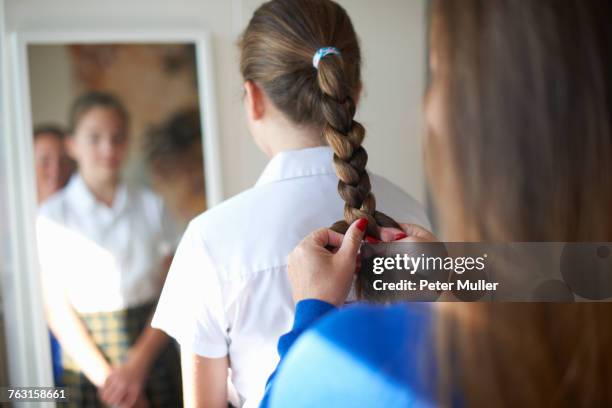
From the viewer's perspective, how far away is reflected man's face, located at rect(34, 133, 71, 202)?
1.33 meters

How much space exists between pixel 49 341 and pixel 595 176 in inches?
48.7

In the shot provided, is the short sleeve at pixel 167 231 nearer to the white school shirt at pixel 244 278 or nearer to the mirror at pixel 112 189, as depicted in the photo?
the mirror at pixel 112 189

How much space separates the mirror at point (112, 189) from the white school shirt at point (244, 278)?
61 centimetres

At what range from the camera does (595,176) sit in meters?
0.44

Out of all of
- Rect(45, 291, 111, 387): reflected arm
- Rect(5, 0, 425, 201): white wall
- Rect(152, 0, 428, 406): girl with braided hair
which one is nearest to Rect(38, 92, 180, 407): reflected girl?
Rect(45, 291, 111, 387): reflected arm

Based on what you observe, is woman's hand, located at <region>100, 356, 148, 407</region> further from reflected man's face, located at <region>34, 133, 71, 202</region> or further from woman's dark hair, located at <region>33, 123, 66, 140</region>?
woman's dark hair, located at <region>33, 123, 66, 140</region>

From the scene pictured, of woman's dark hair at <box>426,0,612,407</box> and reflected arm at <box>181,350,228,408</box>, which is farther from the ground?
woman's dark hair at <box>426,0,612,407</box>

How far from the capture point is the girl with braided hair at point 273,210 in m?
0.78

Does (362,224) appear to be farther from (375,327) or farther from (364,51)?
(364,51)

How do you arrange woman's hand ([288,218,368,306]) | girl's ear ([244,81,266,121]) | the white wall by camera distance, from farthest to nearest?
the white wall → girl's ear ([244,81,266,121]) → woman's hand ([288,218,368,306])

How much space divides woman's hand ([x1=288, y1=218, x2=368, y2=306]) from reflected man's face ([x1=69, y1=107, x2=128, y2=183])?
2.88ft

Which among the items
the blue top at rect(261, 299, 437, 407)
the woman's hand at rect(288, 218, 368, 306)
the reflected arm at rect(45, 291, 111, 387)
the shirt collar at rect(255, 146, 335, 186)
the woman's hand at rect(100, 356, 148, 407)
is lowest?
the woman's hand at rect(100, 356, 148, 407)

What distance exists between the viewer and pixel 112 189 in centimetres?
142

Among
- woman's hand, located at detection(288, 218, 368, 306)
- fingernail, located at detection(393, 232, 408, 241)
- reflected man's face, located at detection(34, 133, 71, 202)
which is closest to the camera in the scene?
woman's hand, located at detection(288, 218, 368, 306)
